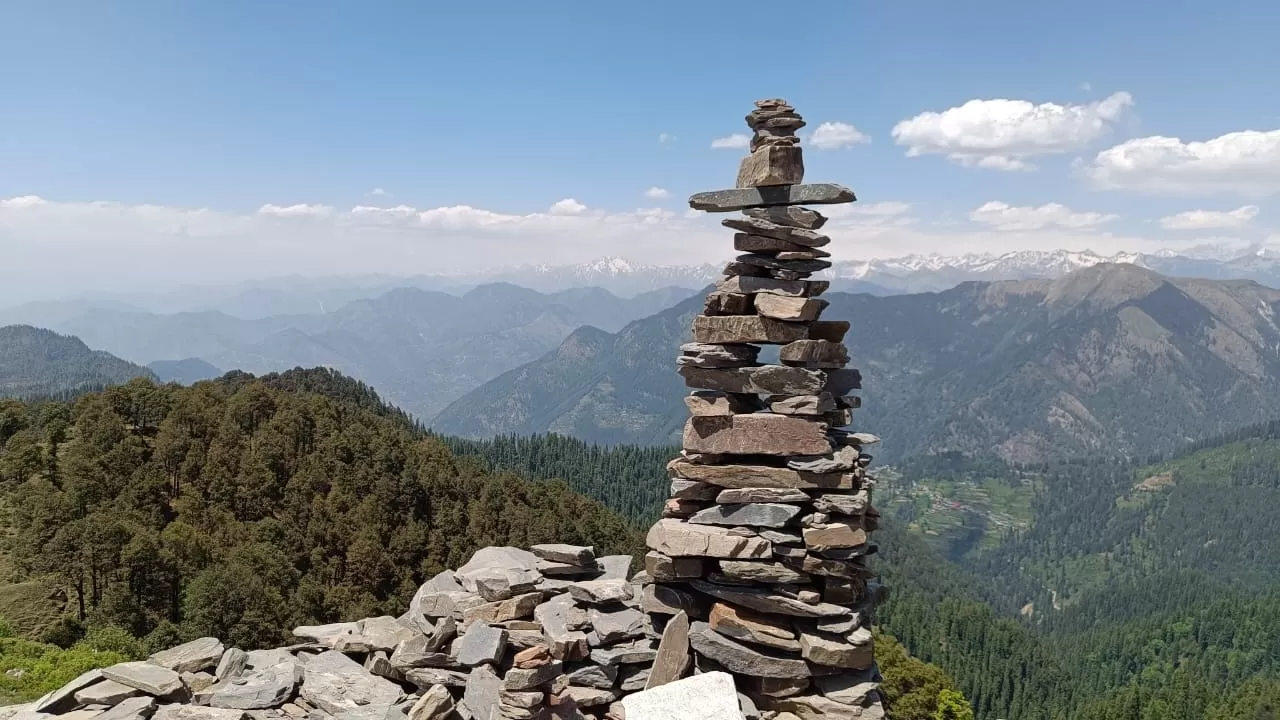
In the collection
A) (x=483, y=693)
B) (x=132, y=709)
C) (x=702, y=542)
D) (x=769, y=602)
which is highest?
(x=702, y=542)

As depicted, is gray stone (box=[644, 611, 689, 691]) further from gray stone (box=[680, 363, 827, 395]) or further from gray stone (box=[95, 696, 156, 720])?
gray stone (box=[95, 696, 156, 720])

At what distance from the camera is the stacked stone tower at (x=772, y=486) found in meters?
14.4

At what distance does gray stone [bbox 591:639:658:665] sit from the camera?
1545cm

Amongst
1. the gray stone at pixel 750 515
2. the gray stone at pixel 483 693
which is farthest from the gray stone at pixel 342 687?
the gray stone at pixel 750 515

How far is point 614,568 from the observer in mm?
19547

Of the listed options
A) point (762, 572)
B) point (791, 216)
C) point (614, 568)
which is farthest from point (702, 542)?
point (791, 216)

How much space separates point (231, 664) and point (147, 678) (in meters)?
1.76

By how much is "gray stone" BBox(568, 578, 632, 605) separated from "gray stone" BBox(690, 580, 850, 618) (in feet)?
8.11

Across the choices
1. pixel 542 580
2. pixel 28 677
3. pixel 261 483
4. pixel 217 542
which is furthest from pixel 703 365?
pixel 261 483

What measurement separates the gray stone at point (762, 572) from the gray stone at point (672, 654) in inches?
64.4

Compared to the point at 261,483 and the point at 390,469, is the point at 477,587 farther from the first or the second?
the point at 390,469

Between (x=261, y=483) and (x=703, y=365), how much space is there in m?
56.1

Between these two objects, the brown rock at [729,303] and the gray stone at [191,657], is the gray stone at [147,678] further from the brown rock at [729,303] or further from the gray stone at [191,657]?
the brown rock at [729,303]

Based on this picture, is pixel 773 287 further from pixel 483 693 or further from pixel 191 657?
pixel 191 657
